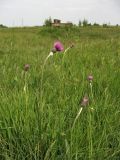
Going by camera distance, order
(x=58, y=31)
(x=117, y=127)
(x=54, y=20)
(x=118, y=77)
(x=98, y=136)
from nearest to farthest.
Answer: (x=98, y=136), (x=117, y=127), (x=118, y=77), (x=58, y=31), (x=54, y=20)

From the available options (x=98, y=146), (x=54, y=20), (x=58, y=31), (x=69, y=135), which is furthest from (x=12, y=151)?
(x=54, y=20)

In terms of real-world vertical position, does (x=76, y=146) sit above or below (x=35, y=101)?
below

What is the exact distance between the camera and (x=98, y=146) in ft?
5.85

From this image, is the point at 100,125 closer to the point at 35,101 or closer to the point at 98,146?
the point at 98,146

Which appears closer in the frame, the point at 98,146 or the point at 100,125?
the point at 98,146

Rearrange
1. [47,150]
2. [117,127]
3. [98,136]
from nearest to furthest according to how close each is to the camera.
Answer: [47,150] < [98,136] < [117,127]

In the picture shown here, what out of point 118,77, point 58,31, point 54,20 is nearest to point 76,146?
point 118,77

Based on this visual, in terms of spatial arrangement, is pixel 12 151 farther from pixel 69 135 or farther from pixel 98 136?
pixel 98 136

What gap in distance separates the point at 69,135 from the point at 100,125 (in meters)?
0.22

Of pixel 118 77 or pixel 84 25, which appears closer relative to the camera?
pixel 118 77

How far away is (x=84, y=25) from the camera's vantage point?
15406 mm

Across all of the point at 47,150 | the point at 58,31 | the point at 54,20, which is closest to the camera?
the point at 47,150

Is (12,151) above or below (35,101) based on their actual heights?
below

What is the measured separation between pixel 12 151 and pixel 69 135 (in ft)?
0.90
